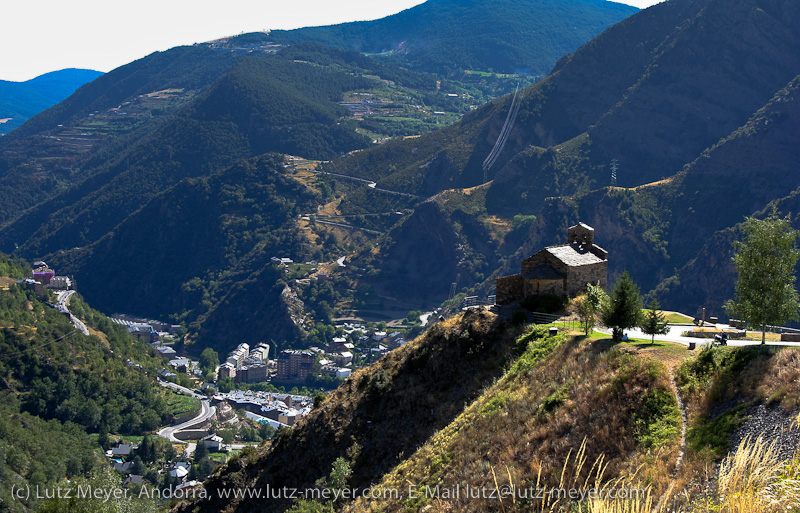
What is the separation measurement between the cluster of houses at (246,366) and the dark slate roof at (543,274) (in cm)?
9334

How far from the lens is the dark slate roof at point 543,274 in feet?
102

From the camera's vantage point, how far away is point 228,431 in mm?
88875

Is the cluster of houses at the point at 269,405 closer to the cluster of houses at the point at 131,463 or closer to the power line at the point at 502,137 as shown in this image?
the cluster of houses at the point at 131,463

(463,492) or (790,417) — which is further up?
(790,417)

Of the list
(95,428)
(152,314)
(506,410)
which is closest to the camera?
(506,410)

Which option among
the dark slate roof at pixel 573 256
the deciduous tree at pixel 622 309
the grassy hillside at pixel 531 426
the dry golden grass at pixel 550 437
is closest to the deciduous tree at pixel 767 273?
the grassy hillside at pixel 531 426

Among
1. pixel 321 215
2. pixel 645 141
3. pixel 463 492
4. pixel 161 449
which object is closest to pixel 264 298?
pixel 321 215

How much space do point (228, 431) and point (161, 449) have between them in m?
9.30

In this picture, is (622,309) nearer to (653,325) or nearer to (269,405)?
(653,325)

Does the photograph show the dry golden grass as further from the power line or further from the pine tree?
the power line

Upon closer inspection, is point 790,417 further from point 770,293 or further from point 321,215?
point 321,215

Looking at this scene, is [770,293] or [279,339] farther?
[279,339]

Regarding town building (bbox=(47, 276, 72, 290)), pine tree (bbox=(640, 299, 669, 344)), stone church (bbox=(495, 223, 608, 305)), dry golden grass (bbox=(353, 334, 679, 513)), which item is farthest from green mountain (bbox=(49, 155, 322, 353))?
pine tree (bbox=(640, 299, 669, 344))

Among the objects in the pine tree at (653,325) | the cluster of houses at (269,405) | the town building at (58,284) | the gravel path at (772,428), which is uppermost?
the pine tree at (653,325)
